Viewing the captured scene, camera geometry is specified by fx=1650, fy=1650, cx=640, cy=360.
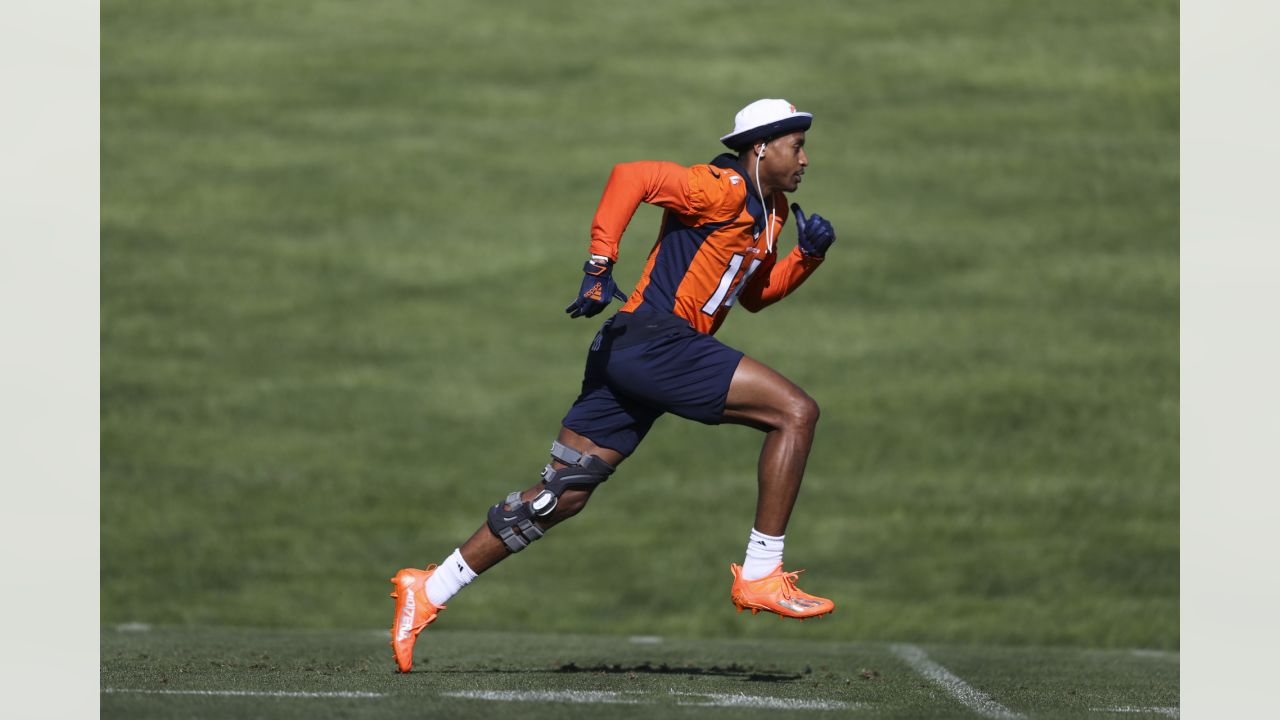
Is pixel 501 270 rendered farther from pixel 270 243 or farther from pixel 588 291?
pixel 588 291

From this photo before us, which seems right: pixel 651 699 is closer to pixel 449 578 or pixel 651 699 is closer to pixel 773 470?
pixel 773 470

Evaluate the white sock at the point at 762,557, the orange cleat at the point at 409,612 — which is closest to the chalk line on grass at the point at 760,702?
the white sock at the point at 762,557

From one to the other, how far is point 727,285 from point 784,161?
0.57 meters

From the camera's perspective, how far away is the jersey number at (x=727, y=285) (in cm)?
689

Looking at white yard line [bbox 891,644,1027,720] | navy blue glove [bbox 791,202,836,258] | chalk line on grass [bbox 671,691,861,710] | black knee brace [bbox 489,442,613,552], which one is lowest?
white yard line [bbox 891,644,1027,720]

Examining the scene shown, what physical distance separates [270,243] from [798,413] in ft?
37.1

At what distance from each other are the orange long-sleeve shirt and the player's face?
0.10 m

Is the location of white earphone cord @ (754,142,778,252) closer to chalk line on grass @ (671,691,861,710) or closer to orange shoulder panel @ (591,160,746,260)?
orange shoulder panel @ (591,160,746,260)

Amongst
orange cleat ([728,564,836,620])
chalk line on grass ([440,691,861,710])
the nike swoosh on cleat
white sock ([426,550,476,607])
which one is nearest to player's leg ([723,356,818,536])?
orange cleat ([728,564,836,620])

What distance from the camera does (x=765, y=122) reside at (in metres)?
6.85

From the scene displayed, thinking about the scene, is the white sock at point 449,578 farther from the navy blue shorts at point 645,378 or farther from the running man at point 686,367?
the navy blue shorts at point 645,378

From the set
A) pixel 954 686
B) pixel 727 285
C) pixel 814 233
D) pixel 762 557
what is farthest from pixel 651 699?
pixel 814 233

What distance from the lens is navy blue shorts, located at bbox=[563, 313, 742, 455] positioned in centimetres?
655

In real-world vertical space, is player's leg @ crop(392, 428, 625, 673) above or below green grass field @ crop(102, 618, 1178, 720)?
above
